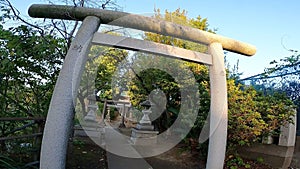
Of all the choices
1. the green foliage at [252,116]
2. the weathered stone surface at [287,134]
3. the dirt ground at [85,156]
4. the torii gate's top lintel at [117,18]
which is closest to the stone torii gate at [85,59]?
the torii gate's top lintel at [117,18]

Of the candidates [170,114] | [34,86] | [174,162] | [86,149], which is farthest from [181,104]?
[34,86]

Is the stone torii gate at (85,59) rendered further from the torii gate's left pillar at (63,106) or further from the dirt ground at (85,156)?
the dirt ground at (85,156)

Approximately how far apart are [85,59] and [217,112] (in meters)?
1.65

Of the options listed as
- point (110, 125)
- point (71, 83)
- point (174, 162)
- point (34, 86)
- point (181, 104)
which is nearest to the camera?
point (71, 83)

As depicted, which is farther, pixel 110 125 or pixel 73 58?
pixel 110 125

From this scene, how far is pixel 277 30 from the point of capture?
4.61 meters

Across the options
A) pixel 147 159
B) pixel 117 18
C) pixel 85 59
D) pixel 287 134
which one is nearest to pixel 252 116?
pixel 287 134

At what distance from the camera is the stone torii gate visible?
2447 millimetres

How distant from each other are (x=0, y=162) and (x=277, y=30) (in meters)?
4.83

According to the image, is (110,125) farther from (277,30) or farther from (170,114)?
(277,30)

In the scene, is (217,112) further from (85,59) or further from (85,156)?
(85,156)

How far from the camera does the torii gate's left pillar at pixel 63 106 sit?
2.43 metres

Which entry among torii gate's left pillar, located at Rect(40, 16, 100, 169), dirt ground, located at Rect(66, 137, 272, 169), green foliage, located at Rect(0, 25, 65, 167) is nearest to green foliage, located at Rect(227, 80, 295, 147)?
dirt ground, located at Rect(66, 137, 272, 169)

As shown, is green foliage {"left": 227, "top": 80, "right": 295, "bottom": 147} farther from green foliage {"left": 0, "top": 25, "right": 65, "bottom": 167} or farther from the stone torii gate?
green foliage {"left": 0, "top": 25, "right": 65, "bottom": 167}
